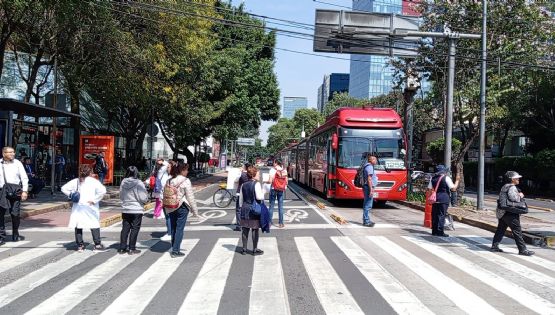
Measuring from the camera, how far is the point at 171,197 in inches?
364

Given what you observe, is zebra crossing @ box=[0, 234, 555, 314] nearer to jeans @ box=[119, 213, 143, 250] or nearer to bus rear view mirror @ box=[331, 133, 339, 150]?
jeans @ box=[119, 213, 143, 250]

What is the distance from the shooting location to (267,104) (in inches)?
1623

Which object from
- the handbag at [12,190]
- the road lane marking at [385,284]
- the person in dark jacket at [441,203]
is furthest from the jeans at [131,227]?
the person in dark jacket at [441,203]

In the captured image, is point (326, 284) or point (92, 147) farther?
point (92, 147)

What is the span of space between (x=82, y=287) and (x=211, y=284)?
1741 millimetres

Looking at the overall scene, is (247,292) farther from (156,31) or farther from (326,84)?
(326,84)

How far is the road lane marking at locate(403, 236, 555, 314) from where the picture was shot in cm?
642

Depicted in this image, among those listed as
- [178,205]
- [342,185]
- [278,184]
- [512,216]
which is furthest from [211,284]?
[342,185]

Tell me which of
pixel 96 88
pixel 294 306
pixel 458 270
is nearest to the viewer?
pixel 294 306

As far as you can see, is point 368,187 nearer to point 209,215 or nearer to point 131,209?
point 209,215

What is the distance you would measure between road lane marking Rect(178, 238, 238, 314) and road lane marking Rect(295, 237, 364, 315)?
129 cm

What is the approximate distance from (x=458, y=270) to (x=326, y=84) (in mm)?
172391

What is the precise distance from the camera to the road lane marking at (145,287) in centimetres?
603

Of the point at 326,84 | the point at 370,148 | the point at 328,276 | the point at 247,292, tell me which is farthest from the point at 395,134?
the point at 326,84
